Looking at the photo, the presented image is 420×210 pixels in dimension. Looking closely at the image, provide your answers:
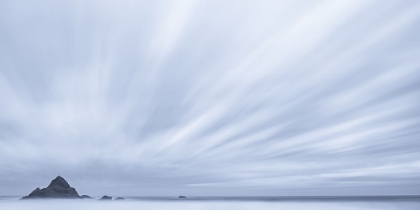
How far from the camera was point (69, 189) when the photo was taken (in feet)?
461

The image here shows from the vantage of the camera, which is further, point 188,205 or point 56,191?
point 56,191

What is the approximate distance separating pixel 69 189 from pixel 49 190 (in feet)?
35.1

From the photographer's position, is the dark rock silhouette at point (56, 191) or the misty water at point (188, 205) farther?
the dark rock silhouette at point (56, 191)

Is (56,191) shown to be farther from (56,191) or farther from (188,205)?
(188,205)

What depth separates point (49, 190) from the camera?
131m

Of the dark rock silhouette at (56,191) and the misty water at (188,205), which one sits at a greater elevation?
the dark rock silhouette at (56,191)

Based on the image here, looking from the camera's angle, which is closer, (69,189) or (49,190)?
(49,190)

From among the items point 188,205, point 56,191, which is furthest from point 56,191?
point 188,205

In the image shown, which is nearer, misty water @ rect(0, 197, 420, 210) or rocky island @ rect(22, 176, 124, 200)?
misty water @ rect(0, 197, 420, 210)

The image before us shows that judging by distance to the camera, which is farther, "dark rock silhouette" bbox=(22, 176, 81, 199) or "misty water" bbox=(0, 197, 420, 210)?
"dark rock silhouette" bbox=(22, 176, 81, 199)

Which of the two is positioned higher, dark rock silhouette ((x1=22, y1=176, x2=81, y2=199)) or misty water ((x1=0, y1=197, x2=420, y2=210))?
dark rock silhouette ((x1=22, y1=176, x2=81, y2=199))

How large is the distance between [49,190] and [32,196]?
1458cm

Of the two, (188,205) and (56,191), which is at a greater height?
(56,191)

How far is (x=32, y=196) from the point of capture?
13750 centimetres
